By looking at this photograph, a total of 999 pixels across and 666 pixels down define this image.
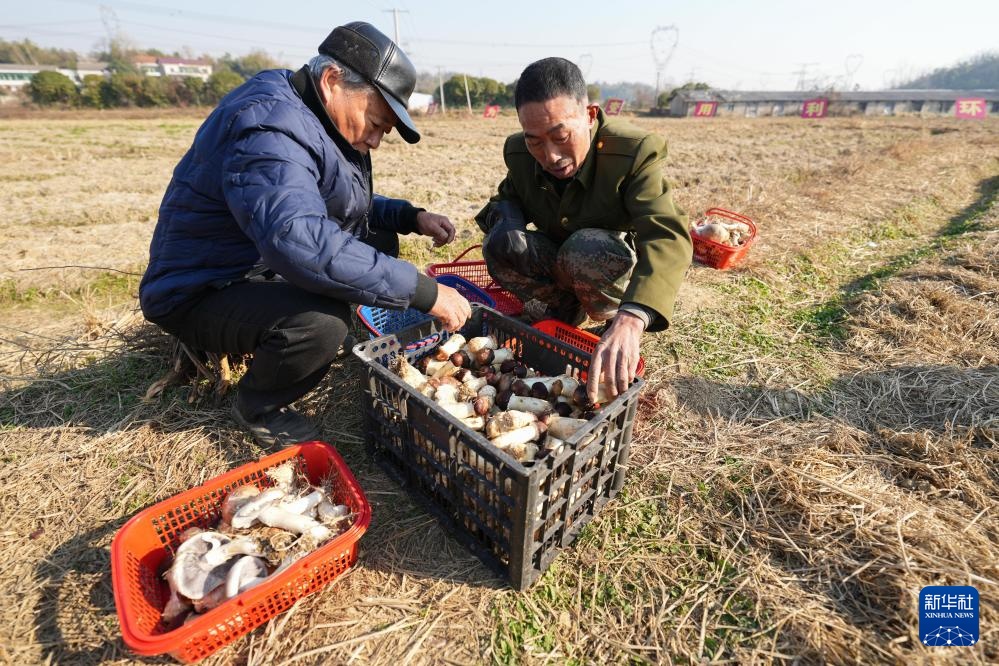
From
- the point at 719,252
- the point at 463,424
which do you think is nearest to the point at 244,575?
the point at 463,424

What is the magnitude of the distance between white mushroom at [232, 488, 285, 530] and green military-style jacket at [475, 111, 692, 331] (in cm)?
172

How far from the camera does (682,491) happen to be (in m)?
2.31

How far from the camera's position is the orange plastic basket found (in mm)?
1507

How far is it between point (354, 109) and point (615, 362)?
1.63 metres

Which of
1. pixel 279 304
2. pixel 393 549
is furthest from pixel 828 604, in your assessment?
pixel 279 304

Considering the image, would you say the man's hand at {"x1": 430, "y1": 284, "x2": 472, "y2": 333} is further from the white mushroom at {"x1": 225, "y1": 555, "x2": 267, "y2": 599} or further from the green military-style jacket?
the white mushroom at {"x1": 225, "y1": 555, "x2": 267, "y2": 599}

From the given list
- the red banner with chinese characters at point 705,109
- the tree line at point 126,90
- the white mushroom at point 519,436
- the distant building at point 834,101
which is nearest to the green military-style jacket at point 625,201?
the white mushroom at point 519,436

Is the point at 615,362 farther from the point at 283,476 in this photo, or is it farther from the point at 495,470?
the point at 283,476

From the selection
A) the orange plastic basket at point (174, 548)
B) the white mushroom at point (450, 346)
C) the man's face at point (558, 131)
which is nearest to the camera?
the orange plastic basket at point (174, 548)

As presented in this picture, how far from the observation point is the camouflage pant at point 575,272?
299 cm

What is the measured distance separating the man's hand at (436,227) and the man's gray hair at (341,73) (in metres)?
1.00

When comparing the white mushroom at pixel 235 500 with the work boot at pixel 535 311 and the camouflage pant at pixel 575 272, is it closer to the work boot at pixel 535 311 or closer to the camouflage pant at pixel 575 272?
the camouflage pant at pixel 575 272

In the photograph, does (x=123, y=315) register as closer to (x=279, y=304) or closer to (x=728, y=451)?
(x=279, y=304)

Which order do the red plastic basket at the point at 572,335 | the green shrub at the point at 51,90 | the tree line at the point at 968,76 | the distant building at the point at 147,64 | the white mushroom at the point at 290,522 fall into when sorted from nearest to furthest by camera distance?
1. the white mushroom at the point at 290,522
2. the red plastic basket at the point at 572,335
3. the green shrub at the point at 51,90
4. the distant building at the point at 147,64
5. the tree line at the point at 968,76
